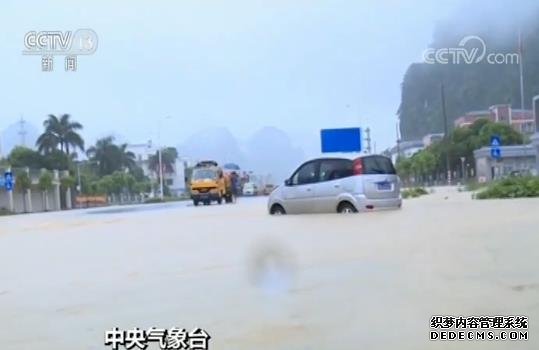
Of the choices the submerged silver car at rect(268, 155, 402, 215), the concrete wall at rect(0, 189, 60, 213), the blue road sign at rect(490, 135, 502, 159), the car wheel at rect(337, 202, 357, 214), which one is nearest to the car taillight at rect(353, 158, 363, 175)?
the submerged silver car at rect(268, 155, 402, 215)

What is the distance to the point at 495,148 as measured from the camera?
6012mm

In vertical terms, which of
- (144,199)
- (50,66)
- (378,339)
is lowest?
(378,339)

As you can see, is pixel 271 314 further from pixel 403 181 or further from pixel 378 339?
pixel 403 181

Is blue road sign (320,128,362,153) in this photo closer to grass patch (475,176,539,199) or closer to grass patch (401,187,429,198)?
grass patch (401,187,429,198)

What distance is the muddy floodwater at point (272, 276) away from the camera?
331cm

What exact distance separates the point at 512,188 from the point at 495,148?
112 cm

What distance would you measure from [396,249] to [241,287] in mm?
1459

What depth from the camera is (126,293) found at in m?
4.02

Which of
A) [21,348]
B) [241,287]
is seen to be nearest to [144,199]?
[241,287]

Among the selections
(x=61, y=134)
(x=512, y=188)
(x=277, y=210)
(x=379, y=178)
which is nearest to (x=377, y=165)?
(x=379, y=178)

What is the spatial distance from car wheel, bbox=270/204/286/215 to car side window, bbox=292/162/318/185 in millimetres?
235

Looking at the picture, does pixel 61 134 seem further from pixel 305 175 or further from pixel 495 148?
pixel 495 148

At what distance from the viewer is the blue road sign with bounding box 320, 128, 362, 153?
14.3ft

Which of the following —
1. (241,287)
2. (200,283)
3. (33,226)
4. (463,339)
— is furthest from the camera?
(33,226)
